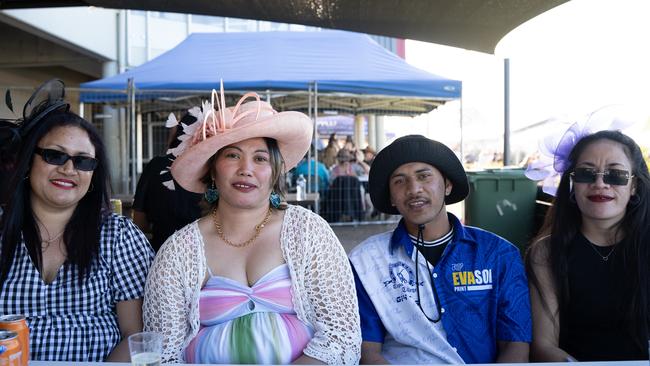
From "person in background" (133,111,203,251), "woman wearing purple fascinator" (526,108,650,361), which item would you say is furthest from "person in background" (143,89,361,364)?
"person in background" (133,111,203,251)

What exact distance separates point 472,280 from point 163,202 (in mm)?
2505

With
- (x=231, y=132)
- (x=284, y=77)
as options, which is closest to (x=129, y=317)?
(x=231, y=132)

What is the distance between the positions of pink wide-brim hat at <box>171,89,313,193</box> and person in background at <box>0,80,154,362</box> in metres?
0.41

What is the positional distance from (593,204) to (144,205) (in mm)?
3151

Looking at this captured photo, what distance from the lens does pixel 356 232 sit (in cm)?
835

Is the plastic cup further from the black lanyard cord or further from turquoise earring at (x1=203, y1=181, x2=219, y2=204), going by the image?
the black lanyard cord

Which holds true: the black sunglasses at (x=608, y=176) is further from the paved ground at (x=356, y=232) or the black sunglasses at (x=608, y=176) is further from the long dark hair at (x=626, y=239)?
the paved ground at (x=356, y=232)

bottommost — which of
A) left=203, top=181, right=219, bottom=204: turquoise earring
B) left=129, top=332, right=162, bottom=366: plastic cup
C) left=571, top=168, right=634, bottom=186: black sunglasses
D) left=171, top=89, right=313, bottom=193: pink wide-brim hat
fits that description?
left=129, top=332, right=162, bottom=366: plastic cup

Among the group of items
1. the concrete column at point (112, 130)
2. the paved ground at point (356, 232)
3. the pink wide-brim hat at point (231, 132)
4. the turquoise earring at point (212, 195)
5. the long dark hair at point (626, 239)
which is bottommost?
the paved ground at point (356, 232)

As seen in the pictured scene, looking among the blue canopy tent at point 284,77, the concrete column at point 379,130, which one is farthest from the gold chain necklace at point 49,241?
the concrete column at point 379,130

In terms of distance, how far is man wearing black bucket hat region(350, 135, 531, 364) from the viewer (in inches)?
87.4

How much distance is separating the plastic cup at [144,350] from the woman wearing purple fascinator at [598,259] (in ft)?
5.30

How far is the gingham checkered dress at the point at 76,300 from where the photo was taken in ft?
6.84

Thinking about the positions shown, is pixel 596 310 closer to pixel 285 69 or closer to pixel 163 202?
pixel 163 202
